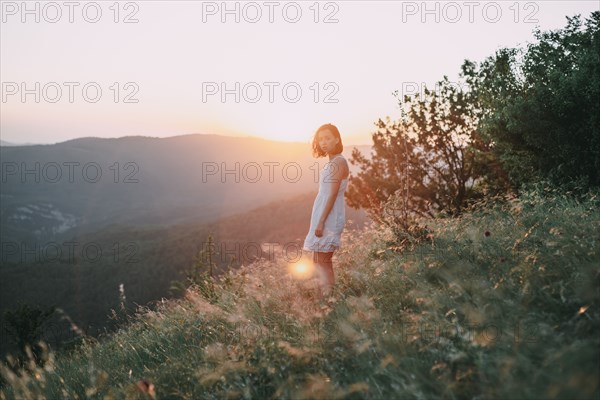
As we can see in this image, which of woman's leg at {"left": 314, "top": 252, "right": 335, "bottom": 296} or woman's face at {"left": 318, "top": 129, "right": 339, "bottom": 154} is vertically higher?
woman's face at {"left": 318, "top": 129, "right": 339, "bottom": 154}

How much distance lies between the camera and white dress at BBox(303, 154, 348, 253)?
5000mm

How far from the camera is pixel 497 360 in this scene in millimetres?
2309

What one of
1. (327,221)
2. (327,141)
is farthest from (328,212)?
(327,141)

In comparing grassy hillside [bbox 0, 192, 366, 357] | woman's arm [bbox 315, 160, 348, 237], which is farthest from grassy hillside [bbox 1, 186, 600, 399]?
grassy hillside [bbox 0, 192, 366, 357]

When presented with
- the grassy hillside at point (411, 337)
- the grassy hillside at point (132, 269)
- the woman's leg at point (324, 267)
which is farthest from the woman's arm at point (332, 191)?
the grassy hillside at point (132, 269)

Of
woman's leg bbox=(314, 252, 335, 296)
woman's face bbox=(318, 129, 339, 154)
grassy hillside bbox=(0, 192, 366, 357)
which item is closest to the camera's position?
woman's leg bbox=(314, 252, 335, 296)

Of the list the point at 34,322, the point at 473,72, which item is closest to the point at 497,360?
the point at 473,72

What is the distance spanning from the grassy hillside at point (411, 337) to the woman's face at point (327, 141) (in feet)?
5.02

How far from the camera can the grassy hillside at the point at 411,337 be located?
237 centimetres

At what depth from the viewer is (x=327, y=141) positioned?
5.21m

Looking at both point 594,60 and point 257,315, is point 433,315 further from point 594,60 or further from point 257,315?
point 594,60

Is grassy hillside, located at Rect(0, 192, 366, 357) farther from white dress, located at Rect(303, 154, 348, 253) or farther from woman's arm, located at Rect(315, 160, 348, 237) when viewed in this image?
A: woman's arm, located at Rect(315, 160, 348, 237)

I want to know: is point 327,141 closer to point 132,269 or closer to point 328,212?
point 328,212

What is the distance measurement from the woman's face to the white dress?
0.47 ft
